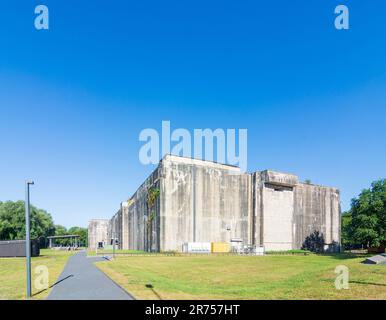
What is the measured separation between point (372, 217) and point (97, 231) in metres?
124

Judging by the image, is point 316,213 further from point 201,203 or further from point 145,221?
point 145,221

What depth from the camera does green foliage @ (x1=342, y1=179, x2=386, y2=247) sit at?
50.6m

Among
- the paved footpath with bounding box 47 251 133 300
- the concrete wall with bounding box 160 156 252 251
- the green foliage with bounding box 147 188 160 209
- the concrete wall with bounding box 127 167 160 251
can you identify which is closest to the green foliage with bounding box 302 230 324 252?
the concrete wall with bounding box 160 156 252 251

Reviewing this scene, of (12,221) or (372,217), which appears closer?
(372,217)

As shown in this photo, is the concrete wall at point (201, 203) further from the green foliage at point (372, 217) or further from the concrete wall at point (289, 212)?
the green foliage at point (372, 217)

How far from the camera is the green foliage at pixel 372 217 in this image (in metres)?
50.6

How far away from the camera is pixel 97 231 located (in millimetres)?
151000

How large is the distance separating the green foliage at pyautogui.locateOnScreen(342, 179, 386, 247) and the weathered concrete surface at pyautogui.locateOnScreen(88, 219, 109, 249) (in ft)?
385

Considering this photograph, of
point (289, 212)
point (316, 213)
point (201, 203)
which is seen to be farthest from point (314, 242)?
point (201, 203)

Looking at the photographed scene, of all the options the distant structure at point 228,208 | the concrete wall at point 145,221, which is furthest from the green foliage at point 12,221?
the distant structure at point 228,208

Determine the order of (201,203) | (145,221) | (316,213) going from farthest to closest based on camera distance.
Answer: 1. (316,213)
2. (145,221)
3. (201,203)

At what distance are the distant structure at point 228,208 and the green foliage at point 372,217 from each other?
2166cm

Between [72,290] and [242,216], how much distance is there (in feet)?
199

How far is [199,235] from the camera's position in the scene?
6725 cm
